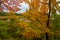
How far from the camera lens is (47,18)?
818 cm

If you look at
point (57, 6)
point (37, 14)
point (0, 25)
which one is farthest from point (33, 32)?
point (0, 25)

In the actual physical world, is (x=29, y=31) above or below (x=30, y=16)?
below

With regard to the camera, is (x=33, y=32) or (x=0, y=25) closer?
(x=33, y=32)

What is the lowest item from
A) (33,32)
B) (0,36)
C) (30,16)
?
(0,36)

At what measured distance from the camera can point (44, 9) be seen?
806cm

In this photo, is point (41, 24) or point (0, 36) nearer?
point (41, 24)

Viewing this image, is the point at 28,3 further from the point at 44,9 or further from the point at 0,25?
Result: the point at 0,25

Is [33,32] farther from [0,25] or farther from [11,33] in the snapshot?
[0,25]

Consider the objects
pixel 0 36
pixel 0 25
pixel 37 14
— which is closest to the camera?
pixel 37 14

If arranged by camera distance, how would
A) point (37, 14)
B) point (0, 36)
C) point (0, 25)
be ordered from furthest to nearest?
point (0, 25)
point (0, 36)
point (37, 14)

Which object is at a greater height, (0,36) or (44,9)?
(44,9)

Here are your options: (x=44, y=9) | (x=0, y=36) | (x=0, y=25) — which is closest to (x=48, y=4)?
(x=44, y=9)

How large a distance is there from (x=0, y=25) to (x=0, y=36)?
1.56 meters

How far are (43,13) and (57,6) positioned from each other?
57cm
